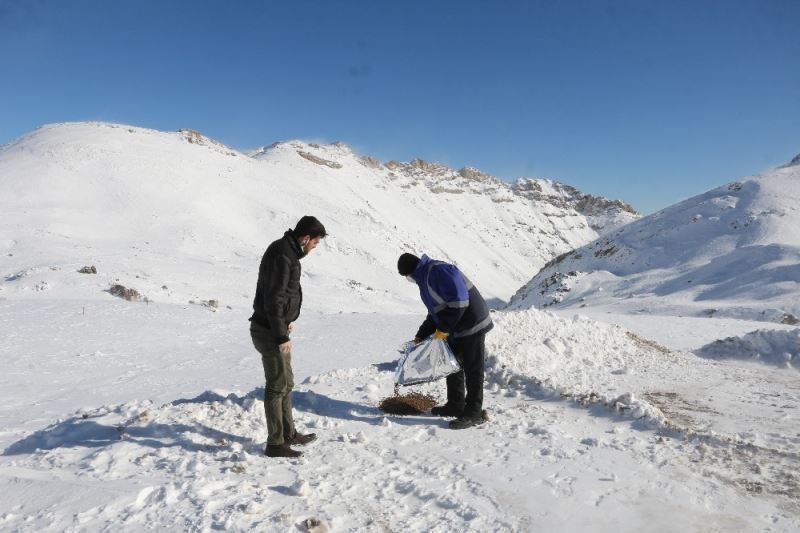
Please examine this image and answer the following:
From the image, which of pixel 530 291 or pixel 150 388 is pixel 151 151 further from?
pixel 150 388

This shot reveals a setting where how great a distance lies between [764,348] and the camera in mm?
11008

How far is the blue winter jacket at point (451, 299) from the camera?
18.6 ft

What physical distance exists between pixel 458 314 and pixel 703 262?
103ft

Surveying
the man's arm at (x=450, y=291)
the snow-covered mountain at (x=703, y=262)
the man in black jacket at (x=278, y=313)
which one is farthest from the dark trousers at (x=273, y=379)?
the snow-covered mountain at (x=703, y=262)

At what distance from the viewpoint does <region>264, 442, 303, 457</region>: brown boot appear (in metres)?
4.88

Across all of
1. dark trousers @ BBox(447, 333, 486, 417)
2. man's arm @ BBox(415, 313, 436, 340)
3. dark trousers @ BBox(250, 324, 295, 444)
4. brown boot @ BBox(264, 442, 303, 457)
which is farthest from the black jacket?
dark trousers @ BBox(447, 333, 486, 417)

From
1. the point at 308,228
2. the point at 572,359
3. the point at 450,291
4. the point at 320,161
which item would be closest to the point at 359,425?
the point at 450,291

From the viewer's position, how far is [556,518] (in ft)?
12.8

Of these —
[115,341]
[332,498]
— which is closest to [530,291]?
[115,341]

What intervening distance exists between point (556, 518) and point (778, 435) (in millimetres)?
3444

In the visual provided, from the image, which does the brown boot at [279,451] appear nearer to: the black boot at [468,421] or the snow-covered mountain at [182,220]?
the black boot at [468,421]

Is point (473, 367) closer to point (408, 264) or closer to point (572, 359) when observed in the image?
point (408, 264)

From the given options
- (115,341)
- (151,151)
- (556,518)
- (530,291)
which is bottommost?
(556,518)

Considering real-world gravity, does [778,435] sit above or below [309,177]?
below
